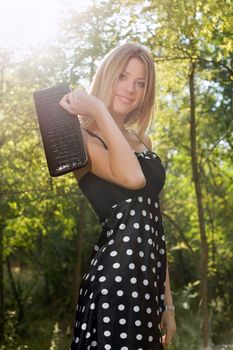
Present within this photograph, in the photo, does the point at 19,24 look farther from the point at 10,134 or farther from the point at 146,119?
the point at 146,119

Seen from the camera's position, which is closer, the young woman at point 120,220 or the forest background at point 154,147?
the young woman at point 120,220

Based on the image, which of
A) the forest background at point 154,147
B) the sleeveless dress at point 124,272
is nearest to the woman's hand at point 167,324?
the sleeveless dress at point 124,272

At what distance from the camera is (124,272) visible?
2250 mm

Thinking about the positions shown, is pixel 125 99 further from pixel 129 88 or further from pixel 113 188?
pixel 113 188

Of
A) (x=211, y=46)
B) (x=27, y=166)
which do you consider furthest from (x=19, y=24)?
(x=211, y=46)

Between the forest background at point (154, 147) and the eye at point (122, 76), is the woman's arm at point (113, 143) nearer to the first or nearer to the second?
the eye at point (122, 76)

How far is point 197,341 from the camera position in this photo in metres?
9.74

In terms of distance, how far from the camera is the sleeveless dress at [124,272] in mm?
2240

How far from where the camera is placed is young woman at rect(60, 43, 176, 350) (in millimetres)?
2244

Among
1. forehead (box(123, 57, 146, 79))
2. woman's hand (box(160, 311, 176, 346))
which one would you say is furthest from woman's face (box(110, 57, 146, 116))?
woman's hand (box(160, 311, 176, 346))

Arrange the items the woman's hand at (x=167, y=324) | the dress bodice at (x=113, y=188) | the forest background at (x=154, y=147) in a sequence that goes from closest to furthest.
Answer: the dress bodice at (x=113, y=188) → the woman's hand at (x=167, y=324) → the forest background at (x=154, y=147)

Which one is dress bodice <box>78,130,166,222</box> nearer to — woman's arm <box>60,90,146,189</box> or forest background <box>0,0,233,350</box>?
woman's arm <box>60,90,146,189</box>

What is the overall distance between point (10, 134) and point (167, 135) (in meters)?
3.49

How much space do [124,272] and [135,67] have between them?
942mm
